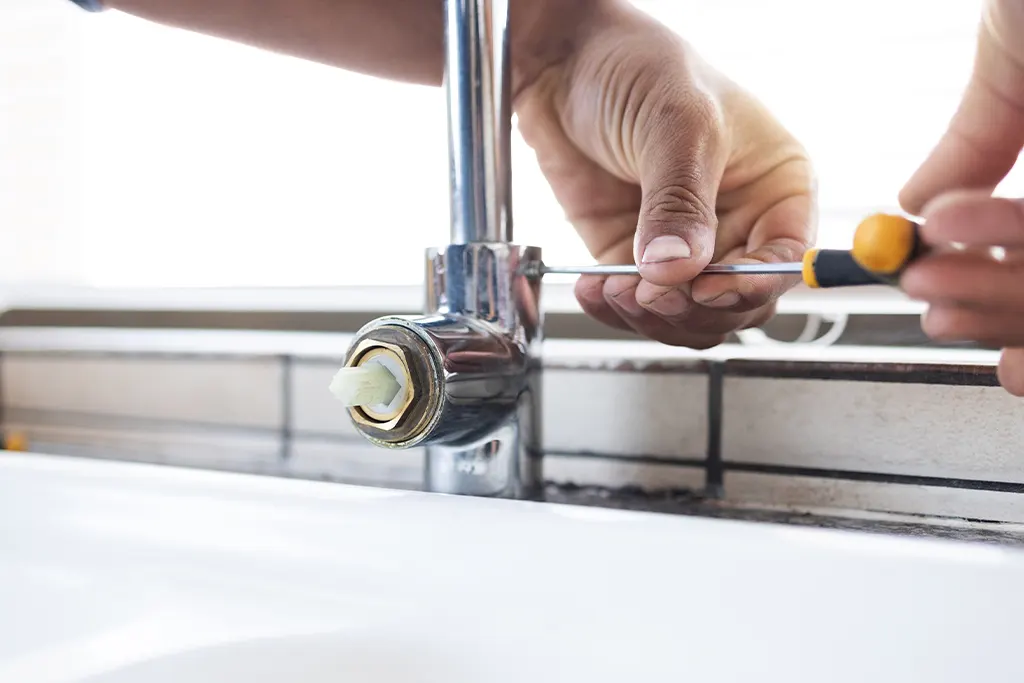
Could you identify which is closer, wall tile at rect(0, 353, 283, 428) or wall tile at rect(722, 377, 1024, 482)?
wall tile at rect(722, 377, 1024, 482)

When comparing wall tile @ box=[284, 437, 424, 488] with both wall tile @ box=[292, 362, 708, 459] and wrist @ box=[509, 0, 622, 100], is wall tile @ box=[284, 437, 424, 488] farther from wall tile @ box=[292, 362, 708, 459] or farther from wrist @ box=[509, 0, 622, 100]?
wrist @ box=[509, 0, 622, 100]

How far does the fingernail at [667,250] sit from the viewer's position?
358 millimetres

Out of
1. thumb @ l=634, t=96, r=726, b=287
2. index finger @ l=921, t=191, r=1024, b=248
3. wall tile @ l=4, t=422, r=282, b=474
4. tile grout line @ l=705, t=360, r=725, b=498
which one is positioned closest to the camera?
index finger @ l=921, t=191, r=1024, b=248

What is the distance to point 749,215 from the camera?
1.50ft

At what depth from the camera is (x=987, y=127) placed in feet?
1.20

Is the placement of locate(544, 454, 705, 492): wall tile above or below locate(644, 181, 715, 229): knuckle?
below

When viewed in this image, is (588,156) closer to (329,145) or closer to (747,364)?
(747,364)

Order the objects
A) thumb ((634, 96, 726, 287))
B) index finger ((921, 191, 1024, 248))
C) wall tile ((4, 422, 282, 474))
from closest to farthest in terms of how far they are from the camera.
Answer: index finger ((921, 191, 1024, 248)) → thumb ((634, 96, 726, 287)) → wall tile ((4, 422, 282, 474))

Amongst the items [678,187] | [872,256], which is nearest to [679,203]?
[678,187]

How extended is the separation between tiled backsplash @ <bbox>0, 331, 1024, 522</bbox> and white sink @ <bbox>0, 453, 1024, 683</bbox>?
0.15 meters

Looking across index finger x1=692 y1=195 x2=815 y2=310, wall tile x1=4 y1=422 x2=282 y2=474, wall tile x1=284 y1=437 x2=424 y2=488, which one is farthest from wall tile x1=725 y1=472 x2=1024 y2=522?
wall tile x1=4 y1=422 x2=282 y2=474

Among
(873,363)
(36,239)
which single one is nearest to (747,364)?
(873,363)

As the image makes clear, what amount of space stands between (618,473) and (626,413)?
0.12 feet

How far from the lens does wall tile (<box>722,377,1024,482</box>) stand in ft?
1.35
